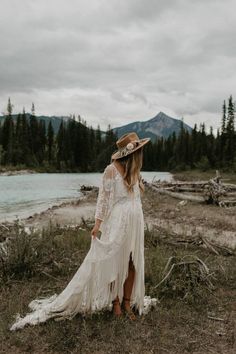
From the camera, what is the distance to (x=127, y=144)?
494 cm

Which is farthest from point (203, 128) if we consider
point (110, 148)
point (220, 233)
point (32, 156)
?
point (220, 233)

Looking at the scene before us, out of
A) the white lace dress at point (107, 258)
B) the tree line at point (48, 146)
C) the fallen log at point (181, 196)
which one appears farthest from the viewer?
the tree line at point (48, 146)

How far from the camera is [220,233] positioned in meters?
12.6

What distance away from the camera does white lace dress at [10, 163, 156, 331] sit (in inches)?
190

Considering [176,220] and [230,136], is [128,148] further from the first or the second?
[230,136]

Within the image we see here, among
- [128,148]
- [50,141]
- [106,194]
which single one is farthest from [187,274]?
[50,141]

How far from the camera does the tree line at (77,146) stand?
249ft

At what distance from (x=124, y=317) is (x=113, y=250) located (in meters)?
0.85

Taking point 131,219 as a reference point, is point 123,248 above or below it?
below

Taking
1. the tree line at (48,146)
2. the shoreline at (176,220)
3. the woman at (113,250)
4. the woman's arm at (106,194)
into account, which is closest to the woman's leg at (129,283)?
the woman at (113,250)

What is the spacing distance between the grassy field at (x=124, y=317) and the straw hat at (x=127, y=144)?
201 centimetres

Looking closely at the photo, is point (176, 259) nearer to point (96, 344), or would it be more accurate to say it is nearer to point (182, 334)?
point (182, 334)

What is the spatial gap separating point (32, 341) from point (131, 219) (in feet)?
5.78

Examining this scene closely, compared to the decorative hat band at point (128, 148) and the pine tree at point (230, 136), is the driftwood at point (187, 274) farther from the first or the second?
the pine tree at point (230, 136)
